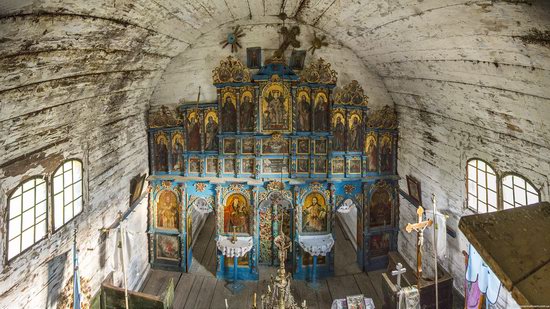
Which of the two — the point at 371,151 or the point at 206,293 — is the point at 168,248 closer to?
the point at 206,293

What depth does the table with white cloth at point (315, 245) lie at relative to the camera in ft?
26.9

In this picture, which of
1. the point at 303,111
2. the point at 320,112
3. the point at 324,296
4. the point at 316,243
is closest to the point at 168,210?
the point at 316,243

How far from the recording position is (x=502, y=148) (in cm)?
539

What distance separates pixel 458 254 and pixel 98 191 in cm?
760

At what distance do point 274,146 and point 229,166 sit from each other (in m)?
1.33

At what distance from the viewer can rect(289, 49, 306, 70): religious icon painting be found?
8281 millimetres

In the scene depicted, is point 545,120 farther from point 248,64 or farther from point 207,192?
point 207,192

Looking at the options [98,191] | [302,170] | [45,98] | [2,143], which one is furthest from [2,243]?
[302,170]

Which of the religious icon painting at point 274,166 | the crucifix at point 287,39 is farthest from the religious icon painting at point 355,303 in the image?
the crucifix at point 287,39

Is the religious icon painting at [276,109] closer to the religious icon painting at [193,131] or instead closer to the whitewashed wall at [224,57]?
the whitewashed wall at [224,57]

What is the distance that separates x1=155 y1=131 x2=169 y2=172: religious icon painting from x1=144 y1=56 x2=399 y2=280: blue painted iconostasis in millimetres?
28

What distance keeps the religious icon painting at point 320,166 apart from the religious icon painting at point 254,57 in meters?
2.97

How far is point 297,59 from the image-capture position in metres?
8.37

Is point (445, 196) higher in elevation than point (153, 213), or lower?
higher
